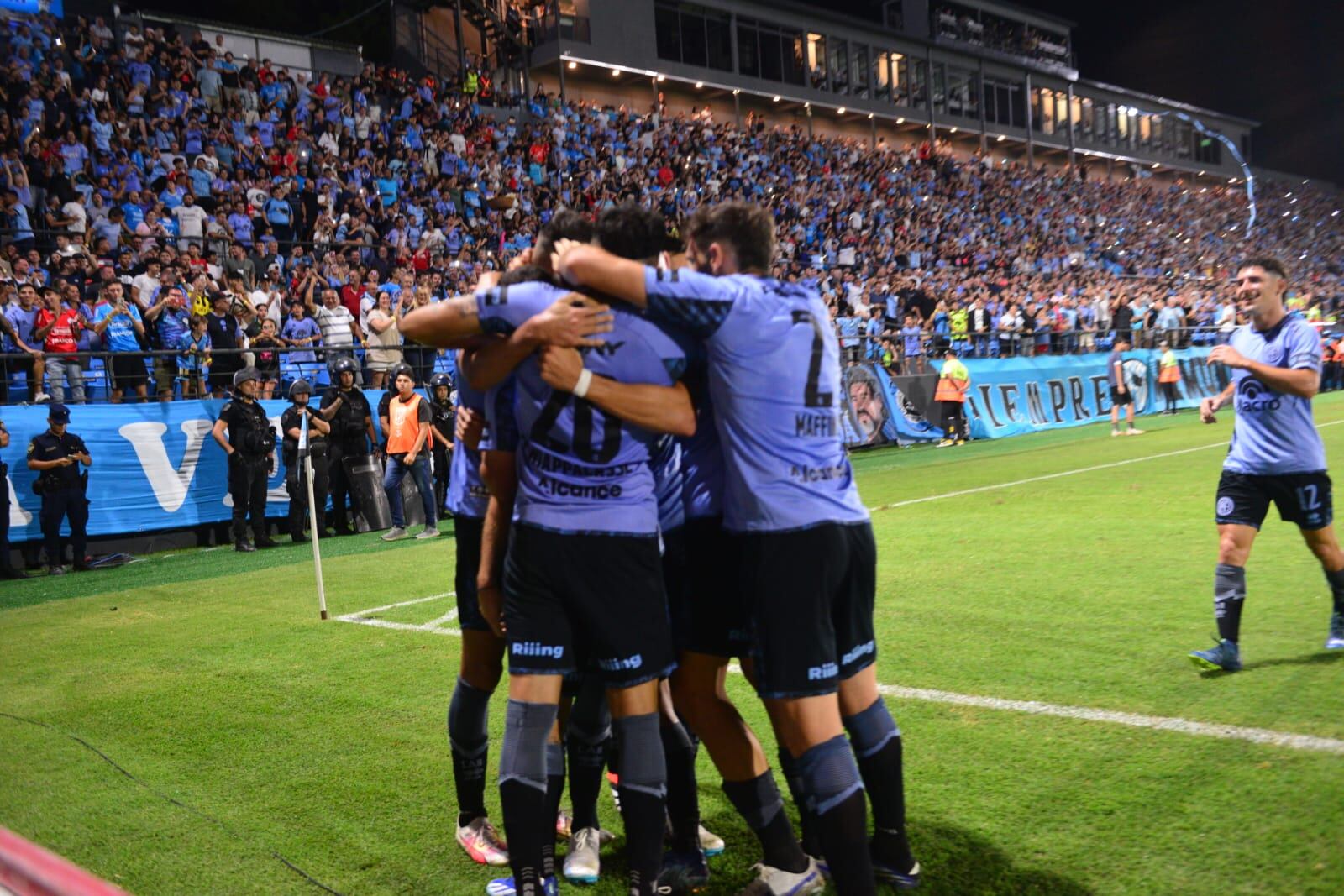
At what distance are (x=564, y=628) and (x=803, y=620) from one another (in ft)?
2.32

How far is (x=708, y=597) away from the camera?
338 cm

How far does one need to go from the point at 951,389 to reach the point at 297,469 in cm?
1341

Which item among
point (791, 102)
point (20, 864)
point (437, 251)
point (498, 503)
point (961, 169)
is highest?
point (791, 102)

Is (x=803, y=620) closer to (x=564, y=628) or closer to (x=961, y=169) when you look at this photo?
(x=564, y=628)

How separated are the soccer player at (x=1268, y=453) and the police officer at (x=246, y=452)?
11.3 m

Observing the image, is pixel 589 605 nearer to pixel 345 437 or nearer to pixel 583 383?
pixel 583 383

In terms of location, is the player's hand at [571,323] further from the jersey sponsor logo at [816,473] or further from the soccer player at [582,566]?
the jersey sponsor logo at [816,473]

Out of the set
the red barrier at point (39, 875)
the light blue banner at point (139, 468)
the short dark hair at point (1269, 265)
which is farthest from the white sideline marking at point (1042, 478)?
the red barrier at point (39, 875)

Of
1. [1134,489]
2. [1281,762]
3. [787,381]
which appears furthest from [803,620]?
[1134,489]

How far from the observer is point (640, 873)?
3160mm

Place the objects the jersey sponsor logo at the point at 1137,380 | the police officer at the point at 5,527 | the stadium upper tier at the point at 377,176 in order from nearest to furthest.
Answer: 1. the police officer at the point at 5,527
2. the stadium upper tier at the point at 377,176
3. the jersey sponsor logo at the point at 1137,380

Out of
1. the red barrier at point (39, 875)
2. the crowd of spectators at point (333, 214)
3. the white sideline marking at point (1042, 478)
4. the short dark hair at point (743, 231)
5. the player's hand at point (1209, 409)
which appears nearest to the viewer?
the red barrier at point (39, 875)

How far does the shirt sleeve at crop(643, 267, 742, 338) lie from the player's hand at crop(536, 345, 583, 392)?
0.85ft

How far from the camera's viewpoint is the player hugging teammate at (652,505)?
304cm
